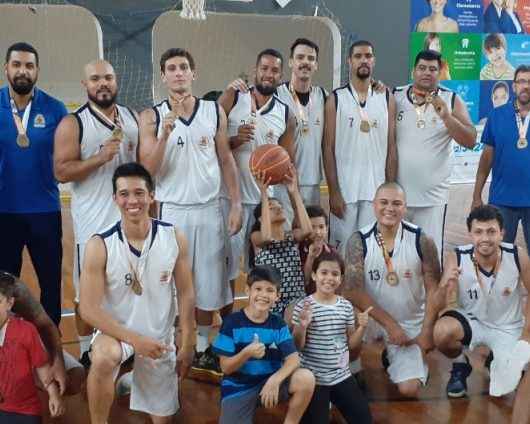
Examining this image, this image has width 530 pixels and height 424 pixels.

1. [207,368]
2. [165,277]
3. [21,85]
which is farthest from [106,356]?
[21,85]

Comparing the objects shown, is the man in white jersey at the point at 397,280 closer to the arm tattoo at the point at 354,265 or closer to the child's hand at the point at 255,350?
the arm tattoo at the point at 354,265

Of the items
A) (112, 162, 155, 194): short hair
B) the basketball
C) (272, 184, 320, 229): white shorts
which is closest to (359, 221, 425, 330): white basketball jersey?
the basketball

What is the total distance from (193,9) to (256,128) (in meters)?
4.69

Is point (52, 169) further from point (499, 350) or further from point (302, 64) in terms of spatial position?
point (499, 350)

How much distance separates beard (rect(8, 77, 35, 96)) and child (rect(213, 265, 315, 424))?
5.49 feet

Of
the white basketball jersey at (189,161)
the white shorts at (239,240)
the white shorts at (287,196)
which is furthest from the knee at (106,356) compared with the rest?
the white shorts at (287,196)

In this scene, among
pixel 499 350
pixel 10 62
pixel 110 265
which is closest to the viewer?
pixel 110 265

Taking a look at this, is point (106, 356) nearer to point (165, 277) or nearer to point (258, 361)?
point (165, 277)

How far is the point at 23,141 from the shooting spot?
137 inches

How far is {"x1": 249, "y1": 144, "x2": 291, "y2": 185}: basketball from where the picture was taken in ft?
11.5

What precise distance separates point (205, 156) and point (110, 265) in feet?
3.10

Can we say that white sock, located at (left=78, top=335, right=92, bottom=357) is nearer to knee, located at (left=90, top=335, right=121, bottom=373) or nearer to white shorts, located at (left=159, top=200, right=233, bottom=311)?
white shorts, located at (left=159, top=200, right=233, bottom=311)

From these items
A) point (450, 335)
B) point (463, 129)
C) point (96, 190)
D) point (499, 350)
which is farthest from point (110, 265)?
point (463, 129)

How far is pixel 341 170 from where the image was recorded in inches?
164
